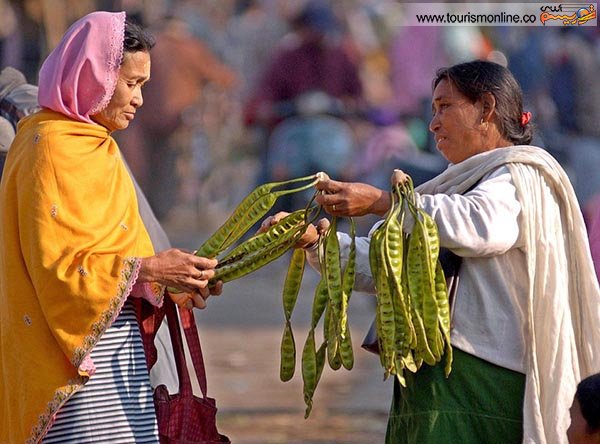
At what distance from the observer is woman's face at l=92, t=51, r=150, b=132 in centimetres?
408

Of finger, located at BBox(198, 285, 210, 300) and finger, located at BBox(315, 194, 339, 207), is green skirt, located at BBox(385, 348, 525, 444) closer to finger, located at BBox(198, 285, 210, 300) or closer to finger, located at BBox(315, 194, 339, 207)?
finger, located at BBox(315, 194, 339, 207)

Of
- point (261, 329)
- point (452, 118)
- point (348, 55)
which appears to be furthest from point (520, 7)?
point (452, 118)

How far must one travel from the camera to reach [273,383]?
9.11m

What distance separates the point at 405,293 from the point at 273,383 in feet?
17.2

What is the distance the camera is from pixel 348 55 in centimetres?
1313

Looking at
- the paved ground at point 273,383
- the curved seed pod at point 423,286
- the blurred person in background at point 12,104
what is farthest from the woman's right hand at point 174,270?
the paved ground at point 273,383

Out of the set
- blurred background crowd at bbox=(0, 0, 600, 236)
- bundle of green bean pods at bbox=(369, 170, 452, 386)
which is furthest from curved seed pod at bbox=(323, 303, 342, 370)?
blurred background crowd at bbox=(0, 0, 600, 236)

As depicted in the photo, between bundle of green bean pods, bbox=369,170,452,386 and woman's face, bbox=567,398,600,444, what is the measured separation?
42 centimetres

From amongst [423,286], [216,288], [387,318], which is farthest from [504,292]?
[216,288]

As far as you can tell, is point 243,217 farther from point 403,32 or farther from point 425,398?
point 403,32

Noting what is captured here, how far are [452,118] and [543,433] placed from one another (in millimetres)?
958

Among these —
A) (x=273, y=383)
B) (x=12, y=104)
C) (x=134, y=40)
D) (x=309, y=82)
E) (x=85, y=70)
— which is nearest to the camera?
(x=85, y=70)

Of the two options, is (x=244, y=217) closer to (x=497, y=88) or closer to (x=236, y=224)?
(x=236, y=224)

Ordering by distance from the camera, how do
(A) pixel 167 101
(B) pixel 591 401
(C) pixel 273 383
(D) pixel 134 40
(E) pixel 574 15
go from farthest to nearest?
(A) pixel 167 101
(C) pixel 273 383
(E) pixel 574 15
(D) pixel 134 40
(B) pixel 591 401
